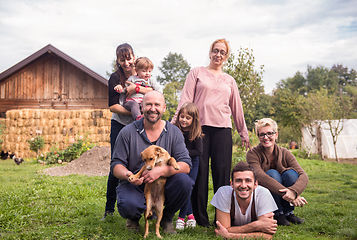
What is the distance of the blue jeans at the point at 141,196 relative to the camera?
3.09 metres

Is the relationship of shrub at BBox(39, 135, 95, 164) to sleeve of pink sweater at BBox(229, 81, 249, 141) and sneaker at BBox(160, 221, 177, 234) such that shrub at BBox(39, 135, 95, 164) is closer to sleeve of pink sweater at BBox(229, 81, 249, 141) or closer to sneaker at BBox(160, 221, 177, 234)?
sleeve of pink sweater at BBox(229, 81, 249, 141)

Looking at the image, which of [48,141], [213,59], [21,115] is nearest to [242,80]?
[213,59]

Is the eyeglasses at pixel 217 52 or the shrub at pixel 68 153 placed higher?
the eyeglasses at pixel 217 52

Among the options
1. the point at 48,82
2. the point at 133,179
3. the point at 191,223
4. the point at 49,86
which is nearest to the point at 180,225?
the point at 191,223

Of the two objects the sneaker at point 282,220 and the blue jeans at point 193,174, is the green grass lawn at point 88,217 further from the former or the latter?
the blue jeans at point 193,174

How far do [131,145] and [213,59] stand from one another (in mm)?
1780

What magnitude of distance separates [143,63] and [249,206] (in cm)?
234

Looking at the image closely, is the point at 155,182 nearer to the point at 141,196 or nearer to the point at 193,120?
the point at 141,196

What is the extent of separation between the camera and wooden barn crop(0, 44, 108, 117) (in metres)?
15.1

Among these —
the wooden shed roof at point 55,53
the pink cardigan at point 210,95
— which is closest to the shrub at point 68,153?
the wooden shed roof at point 55,53

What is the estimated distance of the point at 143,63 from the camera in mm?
3977

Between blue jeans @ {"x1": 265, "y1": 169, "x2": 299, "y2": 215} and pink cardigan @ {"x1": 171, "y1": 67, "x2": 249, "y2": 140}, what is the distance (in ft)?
2.99

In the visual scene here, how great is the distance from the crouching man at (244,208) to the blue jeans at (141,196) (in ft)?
1.47

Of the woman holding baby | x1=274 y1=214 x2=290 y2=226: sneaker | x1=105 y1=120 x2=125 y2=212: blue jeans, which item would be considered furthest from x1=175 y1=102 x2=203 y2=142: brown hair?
x1=274 y1=214 x2=290 y2=226: sneaker
